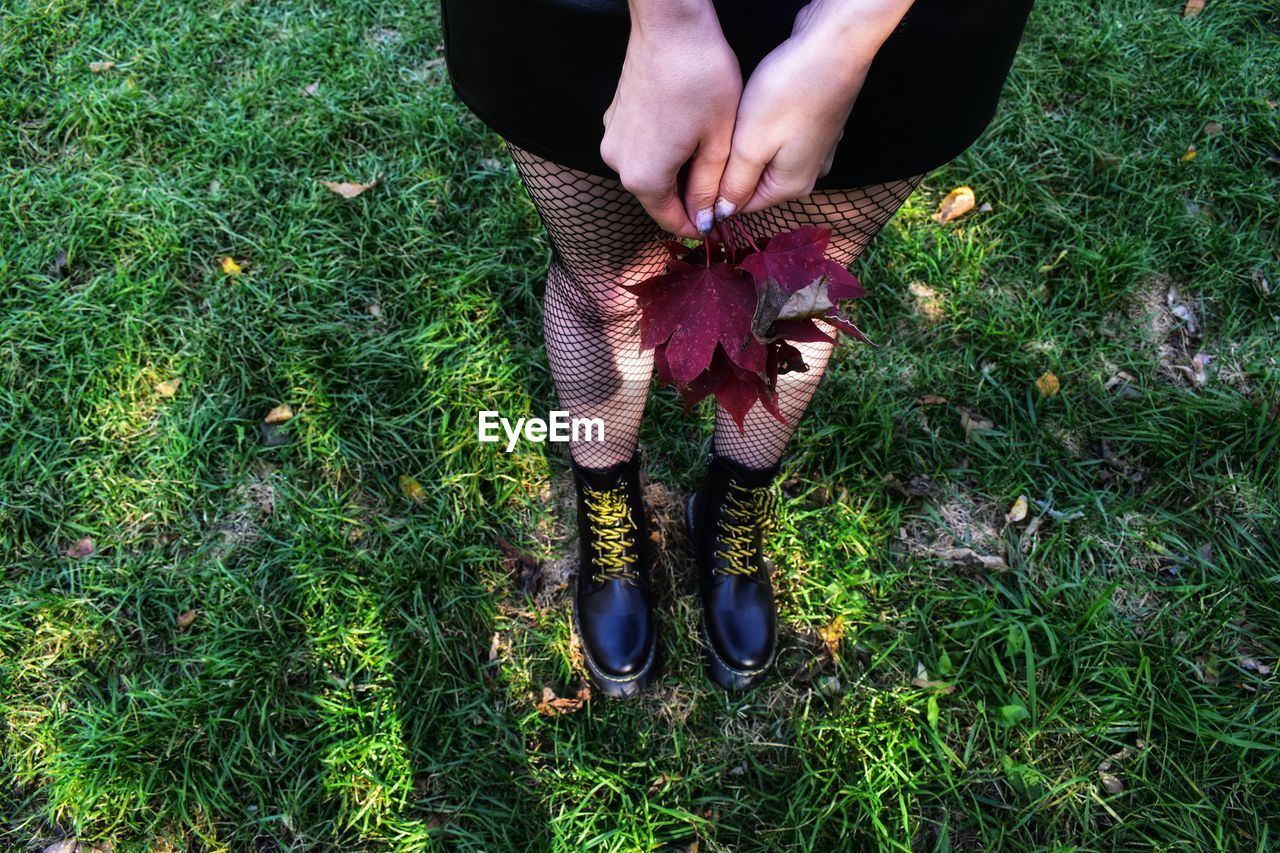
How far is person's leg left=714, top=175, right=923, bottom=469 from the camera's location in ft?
3.96

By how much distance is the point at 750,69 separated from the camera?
1.01 metres

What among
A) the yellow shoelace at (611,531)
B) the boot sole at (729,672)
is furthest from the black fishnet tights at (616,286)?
the boot sole at (729,672)

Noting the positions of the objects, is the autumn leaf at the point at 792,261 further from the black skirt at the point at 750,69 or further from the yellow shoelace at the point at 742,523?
the yellow shoelace at the point at 742,523

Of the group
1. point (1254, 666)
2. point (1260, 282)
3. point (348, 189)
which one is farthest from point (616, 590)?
point (1260, 282)

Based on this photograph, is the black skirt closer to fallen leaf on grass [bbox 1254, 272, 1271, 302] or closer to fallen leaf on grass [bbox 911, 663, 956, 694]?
fallen leaf on grass [bbox 911, 663, 956, 694]

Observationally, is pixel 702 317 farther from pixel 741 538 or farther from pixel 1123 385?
pixel 1123 385

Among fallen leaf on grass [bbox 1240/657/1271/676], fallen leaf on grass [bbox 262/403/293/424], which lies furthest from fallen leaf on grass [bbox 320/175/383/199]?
fallen leaf on grass [bbox 1240/657/1271/676]

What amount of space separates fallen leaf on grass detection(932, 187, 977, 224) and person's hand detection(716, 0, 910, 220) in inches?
71.9

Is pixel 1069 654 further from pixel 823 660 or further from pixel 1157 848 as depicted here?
pixel 823 660

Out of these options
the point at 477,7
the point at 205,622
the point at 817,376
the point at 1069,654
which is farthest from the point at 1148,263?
the point at 205,622

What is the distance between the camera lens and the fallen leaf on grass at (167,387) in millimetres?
2268

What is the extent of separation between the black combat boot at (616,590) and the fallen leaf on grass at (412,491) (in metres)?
0.52

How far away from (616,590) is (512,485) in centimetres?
47

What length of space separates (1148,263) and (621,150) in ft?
7.24
